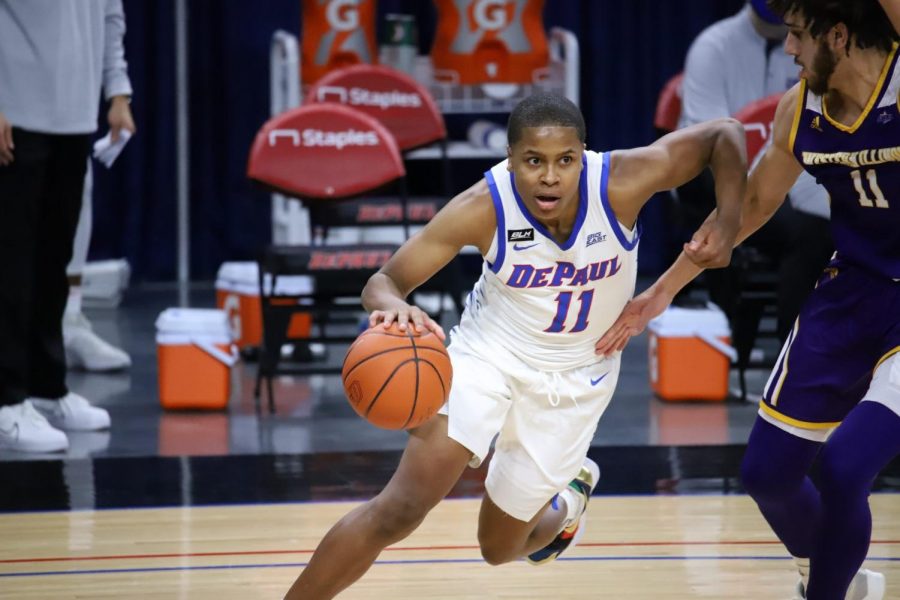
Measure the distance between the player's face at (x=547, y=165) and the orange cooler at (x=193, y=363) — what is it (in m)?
3.28

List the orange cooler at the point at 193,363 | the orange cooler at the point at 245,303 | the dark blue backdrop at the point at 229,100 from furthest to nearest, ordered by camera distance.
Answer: the dark blue backdrop at the point at 229,100
the orange cooler at the point at 245,303
the orange cooler at the point at 193,363

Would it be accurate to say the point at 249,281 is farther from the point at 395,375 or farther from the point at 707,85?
the point at 395,375

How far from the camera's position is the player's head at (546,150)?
11.7ft

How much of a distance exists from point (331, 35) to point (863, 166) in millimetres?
5893

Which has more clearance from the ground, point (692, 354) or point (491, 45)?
point (491, 45)

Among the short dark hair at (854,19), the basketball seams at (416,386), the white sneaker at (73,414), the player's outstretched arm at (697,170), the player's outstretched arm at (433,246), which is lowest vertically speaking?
the white sneaker at (73,414)

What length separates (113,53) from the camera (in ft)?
20.7

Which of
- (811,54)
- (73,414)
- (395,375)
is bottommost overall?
(73,414)

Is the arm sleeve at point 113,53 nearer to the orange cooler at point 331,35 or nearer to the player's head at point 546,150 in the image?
the orange cooler at point 331,35

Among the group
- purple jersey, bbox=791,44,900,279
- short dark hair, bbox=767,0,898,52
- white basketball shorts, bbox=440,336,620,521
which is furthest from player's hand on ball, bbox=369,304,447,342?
short dark hair, bbox=767,0,898,52

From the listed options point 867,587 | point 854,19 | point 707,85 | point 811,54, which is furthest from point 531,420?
point 707,85

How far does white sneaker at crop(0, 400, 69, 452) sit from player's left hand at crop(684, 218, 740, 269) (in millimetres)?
3186

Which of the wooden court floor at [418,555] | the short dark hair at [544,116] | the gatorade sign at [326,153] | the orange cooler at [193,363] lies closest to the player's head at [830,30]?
the short dark hair at [544,116]

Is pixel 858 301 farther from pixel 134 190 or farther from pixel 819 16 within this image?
pixel 134 190
